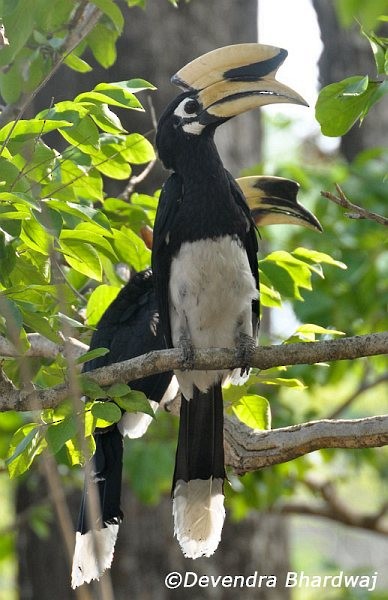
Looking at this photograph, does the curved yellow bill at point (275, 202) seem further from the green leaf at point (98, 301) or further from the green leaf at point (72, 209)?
the green leaf at point (72, 209)

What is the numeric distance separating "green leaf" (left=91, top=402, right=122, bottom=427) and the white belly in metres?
1.12

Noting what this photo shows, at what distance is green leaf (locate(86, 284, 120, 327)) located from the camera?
348cm

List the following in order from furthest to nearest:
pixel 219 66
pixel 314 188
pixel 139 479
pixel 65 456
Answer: pixel 314 188, pixel 139 479, pixel 219 66, pixel 65 456

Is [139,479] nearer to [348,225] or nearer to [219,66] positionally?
[348,225]

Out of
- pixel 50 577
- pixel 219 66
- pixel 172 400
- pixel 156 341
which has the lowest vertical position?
pixel 50 577

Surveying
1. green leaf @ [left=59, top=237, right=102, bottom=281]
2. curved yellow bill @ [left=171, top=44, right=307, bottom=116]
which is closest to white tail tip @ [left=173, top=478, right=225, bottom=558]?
green leaf @ [left=59, top=237, right=102, bottom=281]

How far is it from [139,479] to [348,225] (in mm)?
1716

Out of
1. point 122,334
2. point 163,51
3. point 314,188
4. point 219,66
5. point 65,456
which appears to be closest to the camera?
point 65,456

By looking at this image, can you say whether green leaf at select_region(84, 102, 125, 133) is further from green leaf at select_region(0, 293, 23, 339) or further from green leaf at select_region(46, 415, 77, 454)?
green leaf at select_region(46, 415, 77, 454)

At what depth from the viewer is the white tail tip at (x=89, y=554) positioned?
10.1 ft

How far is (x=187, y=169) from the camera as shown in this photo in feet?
12.3

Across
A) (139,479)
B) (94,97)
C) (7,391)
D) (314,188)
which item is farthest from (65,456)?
(314,188)

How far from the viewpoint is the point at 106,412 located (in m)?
2.48

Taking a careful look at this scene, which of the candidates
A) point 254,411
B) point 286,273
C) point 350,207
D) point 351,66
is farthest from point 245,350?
point 351,66
